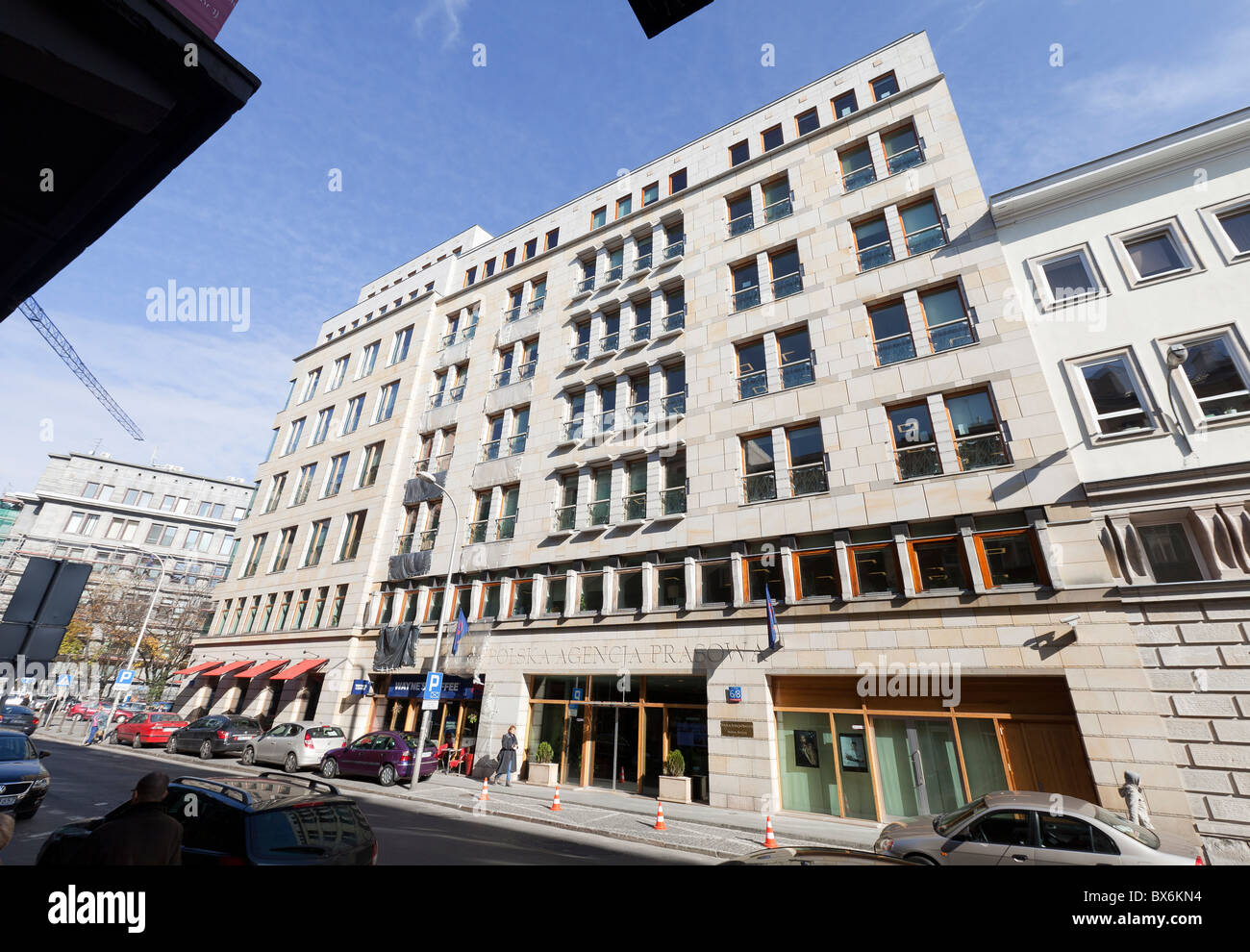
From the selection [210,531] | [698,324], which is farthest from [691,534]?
[210,531]

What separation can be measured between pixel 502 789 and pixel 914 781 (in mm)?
12887

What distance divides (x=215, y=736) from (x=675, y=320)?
2667 centimetres

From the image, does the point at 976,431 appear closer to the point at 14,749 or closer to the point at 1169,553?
the point at 1169,553

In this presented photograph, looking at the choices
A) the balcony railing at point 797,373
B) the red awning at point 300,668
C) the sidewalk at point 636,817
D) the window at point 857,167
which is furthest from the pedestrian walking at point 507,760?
the window at point 857,167

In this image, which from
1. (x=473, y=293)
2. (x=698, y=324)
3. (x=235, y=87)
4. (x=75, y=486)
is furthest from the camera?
(x=75, y=486)

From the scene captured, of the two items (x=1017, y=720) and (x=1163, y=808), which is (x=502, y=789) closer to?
(x=1017, y=720)

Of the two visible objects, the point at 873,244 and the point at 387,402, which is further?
the point at 387,402

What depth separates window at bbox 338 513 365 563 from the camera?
3086cm

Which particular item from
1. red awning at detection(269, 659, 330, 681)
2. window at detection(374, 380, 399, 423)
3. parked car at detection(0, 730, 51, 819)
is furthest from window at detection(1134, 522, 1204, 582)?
window at detection(374, 380, 399, 423)

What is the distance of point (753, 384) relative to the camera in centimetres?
2091

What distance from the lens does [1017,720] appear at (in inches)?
548

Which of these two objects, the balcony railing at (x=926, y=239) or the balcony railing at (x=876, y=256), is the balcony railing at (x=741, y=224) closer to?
the balcony railing at (x=876, y=256)

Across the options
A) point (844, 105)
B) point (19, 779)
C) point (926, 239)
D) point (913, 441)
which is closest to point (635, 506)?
point (913, 441)

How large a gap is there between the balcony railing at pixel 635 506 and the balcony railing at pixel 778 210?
42.8ft
